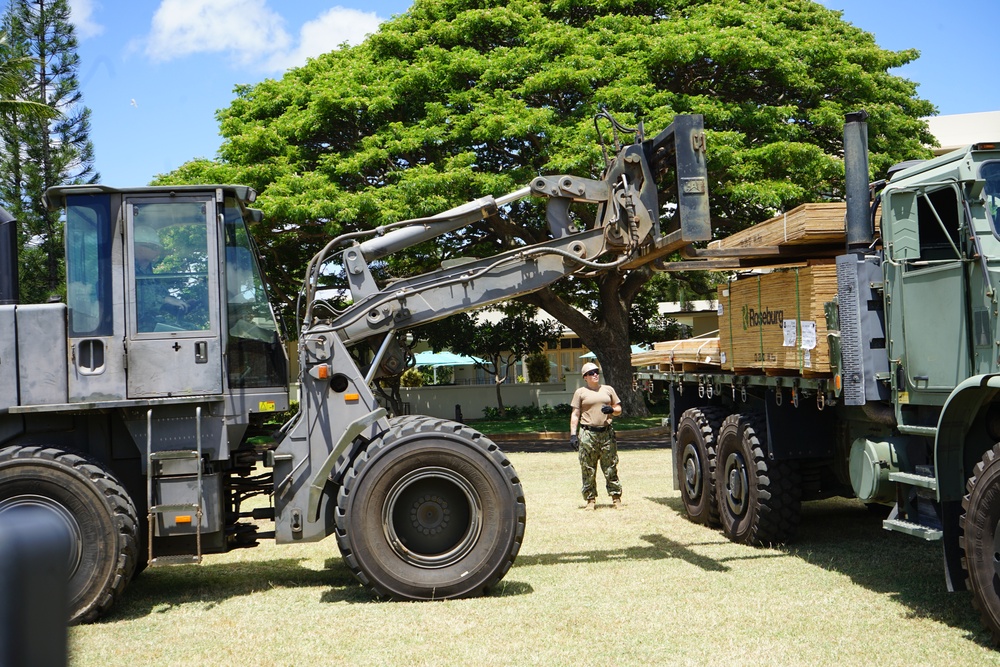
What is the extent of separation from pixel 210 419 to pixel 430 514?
185 centimetres

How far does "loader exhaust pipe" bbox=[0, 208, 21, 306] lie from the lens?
26.6 ft

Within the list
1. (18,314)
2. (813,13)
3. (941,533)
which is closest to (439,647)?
(941,533)

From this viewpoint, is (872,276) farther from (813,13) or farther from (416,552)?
(813,13)

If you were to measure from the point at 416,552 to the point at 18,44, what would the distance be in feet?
95.1

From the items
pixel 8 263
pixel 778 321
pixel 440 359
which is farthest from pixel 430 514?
pixel 440 359

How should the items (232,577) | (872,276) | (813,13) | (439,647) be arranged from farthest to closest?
(813,13)
(232,577)
(872,276)
(439,647)

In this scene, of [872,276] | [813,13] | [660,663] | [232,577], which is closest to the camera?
[660,663]

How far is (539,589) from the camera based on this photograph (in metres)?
7.87

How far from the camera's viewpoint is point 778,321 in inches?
340

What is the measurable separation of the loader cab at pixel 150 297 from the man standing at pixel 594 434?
4.95 m

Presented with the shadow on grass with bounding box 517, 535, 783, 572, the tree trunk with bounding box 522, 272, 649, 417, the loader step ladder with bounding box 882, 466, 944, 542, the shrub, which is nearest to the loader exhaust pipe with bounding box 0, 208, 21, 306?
the shadow on grass with bounding box 517, 535, 783, 572

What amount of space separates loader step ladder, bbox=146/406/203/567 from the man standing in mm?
5315

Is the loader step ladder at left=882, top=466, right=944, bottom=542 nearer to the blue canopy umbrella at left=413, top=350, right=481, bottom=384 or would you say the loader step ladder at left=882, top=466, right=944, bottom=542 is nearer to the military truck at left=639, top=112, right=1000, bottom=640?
the military truck at left=639, top=112, right=1000, bottom=640

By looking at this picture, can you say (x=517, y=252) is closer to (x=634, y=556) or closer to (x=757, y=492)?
(x=634, y=556)
